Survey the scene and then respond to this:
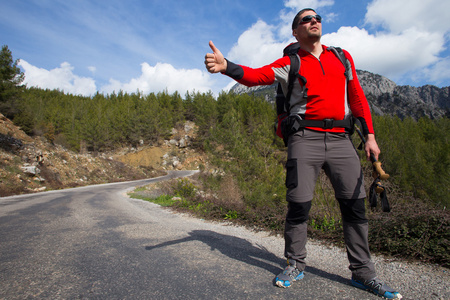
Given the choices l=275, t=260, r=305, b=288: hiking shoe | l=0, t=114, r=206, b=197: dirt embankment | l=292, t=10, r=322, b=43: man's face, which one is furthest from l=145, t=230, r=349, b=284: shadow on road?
l=0, t=114, r=206, b=197: dirt embankment

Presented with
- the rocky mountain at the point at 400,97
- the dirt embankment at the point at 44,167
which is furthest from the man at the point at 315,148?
the rocky mountain at the point at 400,97

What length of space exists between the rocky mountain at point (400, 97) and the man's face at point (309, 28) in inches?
4914

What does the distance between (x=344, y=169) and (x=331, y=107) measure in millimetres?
507

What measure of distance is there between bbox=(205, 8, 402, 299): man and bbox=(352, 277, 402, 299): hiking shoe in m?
0.04

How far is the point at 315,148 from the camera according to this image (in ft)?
6.20

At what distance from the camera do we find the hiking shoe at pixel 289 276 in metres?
1.64

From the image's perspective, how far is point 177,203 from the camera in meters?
6.17

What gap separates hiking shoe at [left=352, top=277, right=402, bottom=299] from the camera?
149cm

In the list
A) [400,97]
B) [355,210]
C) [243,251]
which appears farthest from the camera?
[400,97]

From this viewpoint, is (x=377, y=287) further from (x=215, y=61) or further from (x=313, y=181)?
(x=215, y=61)

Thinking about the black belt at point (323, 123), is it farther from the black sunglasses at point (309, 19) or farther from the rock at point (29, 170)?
the rock at point (29, 170)

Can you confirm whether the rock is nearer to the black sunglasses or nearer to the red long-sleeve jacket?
the red long-sleeve jacket

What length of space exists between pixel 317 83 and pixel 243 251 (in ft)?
5.75

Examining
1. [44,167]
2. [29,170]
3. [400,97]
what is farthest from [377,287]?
[400,97]
